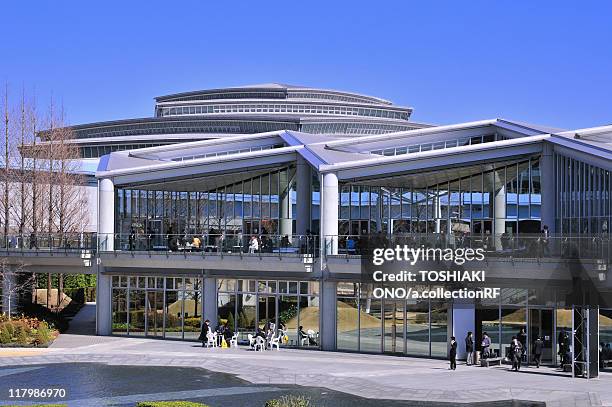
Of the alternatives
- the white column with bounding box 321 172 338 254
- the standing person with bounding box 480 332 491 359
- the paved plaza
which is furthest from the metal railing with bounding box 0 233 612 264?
the paved plaza

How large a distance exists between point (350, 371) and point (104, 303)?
17885mm

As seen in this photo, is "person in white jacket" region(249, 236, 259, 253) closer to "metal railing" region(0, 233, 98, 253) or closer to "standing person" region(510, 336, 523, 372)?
"metal railing" region(0, 233, 98, 253)

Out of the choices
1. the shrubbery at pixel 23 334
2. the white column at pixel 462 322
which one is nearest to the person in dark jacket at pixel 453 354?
the white column at pixel 462 322

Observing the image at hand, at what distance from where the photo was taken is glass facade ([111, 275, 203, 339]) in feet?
165

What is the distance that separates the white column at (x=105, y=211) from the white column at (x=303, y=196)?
10.0 meters

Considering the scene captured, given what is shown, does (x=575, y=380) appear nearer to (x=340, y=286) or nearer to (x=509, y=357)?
(x=509, y=357)

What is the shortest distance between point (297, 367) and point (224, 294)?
10.5m

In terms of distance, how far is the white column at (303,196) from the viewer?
52.9 metres

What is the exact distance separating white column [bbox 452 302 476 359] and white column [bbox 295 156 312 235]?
42.0 feet

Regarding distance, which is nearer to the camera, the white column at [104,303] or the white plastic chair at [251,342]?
the white plastic chair at [251,342]

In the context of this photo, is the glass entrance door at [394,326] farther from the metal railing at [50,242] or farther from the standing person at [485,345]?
the metal railing at [50,242]

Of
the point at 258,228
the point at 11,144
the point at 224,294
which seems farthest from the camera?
the point at 11,144

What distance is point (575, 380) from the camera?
36.6m

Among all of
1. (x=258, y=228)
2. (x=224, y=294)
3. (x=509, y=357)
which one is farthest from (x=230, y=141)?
(x=509, y=357)
